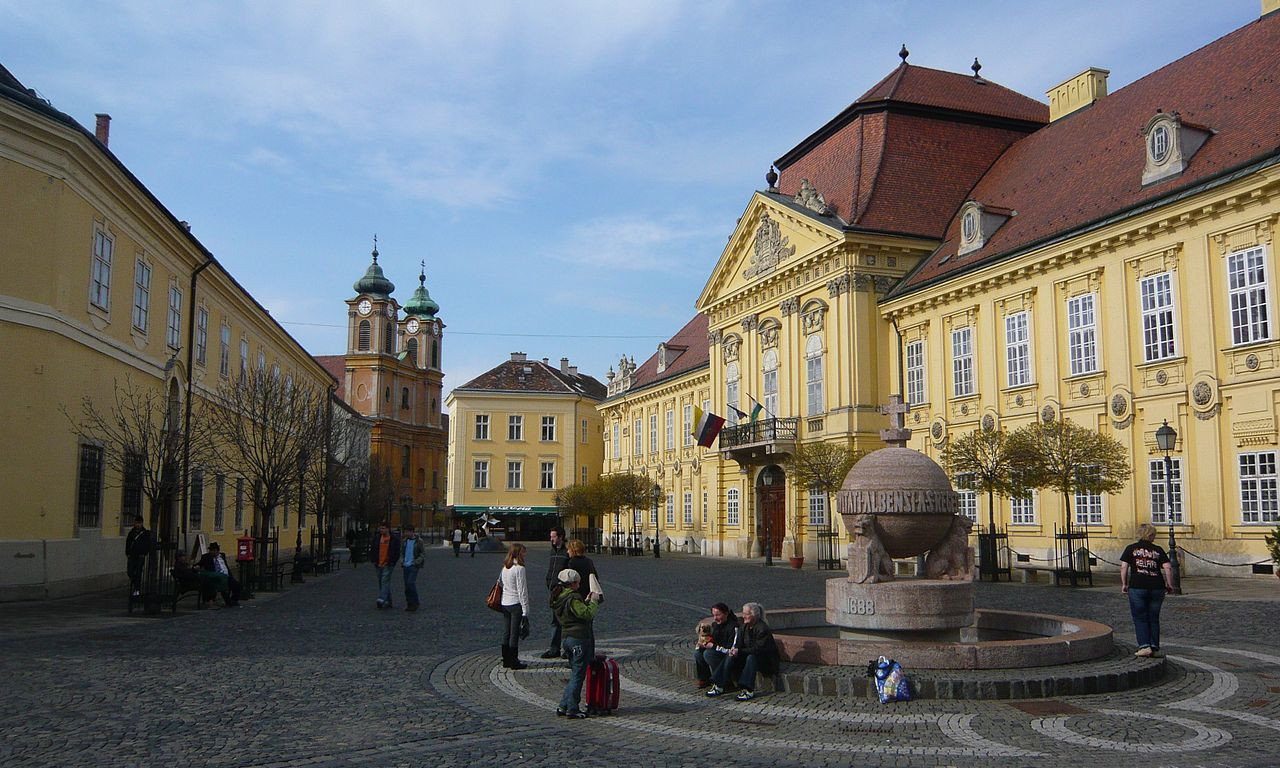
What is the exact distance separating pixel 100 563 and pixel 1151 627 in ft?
65.8

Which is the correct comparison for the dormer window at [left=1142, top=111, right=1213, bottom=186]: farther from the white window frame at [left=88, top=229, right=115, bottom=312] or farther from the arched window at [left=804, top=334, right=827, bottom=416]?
the white window frame at [left=88, top=229, right=115, bottom=312]

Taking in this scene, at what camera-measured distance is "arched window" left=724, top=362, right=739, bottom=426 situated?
46756mm

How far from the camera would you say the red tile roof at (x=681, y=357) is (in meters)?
56.8

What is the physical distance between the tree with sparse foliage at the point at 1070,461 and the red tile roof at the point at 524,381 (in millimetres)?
61708

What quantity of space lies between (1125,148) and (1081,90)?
28.2 ft

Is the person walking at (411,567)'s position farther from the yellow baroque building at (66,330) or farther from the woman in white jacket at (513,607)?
the woman in white jacket at (513,607)

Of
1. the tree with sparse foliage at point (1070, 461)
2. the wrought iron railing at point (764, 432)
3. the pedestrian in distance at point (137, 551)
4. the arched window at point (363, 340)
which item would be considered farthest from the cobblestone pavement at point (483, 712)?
the arched window at point (363, 340)

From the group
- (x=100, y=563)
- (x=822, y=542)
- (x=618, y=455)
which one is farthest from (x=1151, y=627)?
(x=618, y=455)

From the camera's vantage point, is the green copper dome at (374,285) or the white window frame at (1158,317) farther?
the green copper dome at (374,285)

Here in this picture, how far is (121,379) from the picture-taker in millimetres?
23844

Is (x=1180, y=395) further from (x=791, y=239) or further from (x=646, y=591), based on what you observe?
(x=791, y=239)

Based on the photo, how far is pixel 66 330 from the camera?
20.6 meters

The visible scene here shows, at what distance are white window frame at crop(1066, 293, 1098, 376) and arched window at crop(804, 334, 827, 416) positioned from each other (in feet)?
36.2

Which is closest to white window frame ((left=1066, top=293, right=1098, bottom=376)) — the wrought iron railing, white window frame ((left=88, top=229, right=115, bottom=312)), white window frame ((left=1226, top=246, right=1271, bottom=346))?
white window frame ((left=1226, top=246, right=1271, bottom=346))
